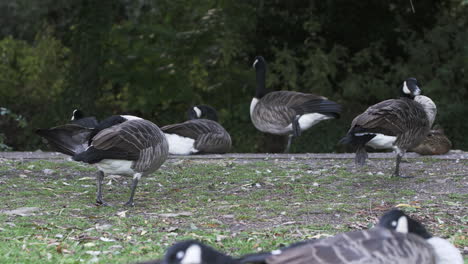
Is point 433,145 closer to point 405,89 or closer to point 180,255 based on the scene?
point 405,89

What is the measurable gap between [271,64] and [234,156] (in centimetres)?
545

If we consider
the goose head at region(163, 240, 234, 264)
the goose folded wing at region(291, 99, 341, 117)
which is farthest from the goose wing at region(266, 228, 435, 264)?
the goose folded wing at region(291, 99, 341, 117)

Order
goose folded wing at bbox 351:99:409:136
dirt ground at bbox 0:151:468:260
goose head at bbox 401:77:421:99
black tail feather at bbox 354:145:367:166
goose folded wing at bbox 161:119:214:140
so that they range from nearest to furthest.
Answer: dirt ground at bbox 0:151:468:260 < goose folded wing at bbox 351:99:409:136 < black tail feather at bbox 354:145:367:166 < goose head at bbox 401:77:421:99 < goose folded wing at bbox 161:119:214:140

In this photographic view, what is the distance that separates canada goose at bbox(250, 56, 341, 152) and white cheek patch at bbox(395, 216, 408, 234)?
28.5 feet

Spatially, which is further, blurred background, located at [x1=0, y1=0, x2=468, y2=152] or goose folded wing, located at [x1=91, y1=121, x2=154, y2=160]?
blurred background, located at [x1=0, y1=0, x2=468, y2=152]

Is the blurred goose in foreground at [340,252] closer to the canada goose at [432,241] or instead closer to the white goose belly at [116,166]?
the canada goose at [432,241]

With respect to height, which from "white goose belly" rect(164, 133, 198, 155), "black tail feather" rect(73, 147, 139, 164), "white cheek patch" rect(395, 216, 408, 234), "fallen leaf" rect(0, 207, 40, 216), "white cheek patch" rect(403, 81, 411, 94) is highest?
"white cheek patch" rect(403, 81, 411, 94)

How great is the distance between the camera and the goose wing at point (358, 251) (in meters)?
3.13

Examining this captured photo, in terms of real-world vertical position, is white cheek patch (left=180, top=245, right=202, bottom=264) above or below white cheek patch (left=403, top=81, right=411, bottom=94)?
below

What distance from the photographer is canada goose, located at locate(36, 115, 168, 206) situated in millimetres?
6662

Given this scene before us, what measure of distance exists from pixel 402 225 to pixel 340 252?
0.72 metres

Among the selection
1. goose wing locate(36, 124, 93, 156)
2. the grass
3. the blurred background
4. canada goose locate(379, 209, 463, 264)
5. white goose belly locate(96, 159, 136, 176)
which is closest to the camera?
canada goose locate(379, 209, 463, 264)

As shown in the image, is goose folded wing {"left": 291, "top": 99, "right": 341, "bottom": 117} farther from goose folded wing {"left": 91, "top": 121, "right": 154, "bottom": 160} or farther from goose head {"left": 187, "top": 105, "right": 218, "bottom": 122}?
goose folded wing {"left": 91, "top": 121, "right": 154, "bottom": 160}

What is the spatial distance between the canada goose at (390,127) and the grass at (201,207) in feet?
1.65
